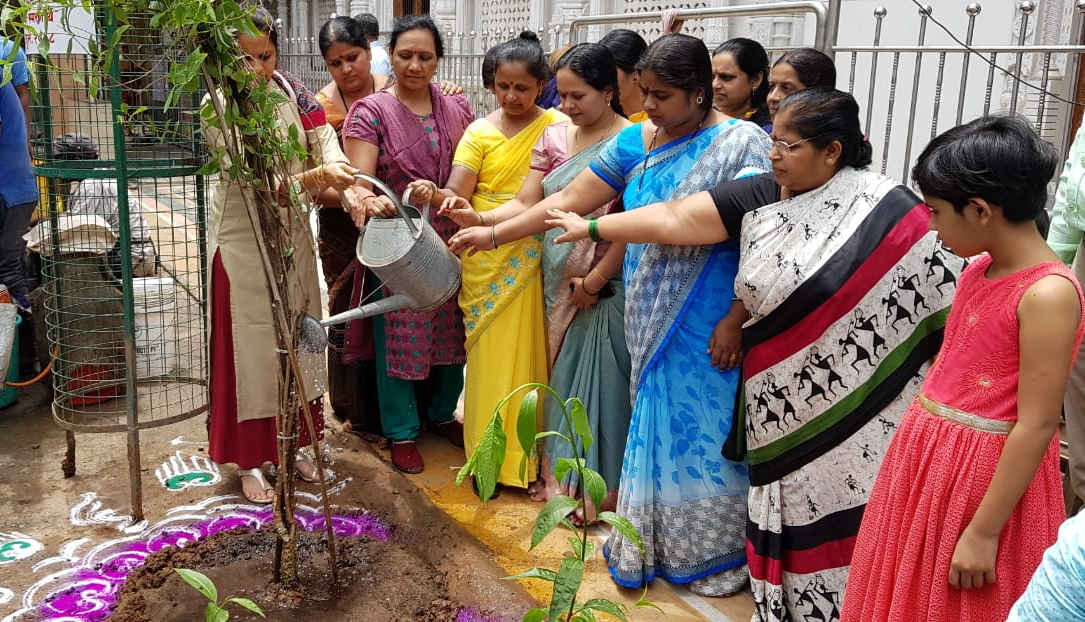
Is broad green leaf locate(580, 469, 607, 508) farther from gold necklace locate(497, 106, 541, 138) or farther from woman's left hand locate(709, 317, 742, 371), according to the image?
gold necklace locate(497, 106, 541, 138)

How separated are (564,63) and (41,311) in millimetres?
3055

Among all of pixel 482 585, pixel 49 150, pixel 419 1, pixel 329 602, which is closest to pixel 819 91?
pixel 482 585

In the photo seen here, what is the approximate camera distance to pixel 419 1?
12.1 meters

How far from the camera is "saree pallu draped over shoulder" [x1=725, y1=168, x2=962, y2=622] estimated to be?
89.7 inches

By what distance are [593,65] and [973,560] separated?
205cm

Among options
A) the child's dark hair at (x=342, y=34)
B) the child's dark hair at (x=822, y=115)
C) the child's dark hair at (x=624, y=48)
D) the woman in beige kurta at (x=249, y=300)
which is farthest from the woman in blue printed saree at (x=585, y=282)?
the child's dark hair at (x=342, y=34)

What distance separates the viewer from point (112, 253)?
4.37 m

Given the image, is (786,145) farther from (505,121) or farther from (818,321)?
(505,121)

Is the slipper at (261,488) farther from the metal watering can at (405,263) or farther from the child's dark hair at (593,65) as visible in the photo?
the child's dark hair at (593,65)

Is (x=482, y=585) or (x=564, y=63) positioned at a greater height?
(x=564, y=63)

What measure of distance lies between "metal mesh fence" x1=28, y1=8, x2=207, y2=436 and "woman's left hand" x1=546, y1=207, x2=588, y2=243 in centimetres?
116

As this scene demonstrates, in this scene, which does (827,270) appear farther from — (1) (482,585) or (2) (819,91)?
(1) (482,585)

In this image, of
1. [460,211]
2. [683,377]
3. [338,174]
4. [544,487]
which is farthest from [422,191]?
[544,487]

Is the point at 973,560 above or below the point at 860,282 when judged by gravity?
below
